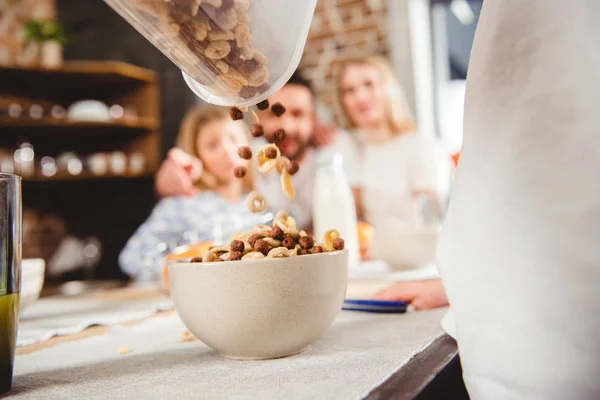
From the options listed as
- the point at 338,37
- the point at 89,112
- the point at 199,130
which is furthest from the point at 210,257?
the point at 89,112

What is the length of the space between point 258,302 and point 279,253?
0.05 m

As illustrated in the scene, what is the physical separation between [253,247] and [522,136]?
276 mm

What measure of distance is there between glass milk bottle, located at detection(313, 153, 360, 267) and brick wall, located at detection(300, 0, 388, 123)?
4.97 feet

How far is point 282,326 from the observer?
530 millimetres

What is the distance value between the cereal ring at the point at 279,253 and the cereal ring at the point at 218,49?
193 millimetres

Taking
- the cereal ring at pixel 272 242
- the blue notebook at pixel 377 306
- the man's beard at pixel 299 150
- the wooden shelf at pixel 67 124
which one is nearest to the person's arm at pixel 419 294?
the blue notebook at pixel 377 306

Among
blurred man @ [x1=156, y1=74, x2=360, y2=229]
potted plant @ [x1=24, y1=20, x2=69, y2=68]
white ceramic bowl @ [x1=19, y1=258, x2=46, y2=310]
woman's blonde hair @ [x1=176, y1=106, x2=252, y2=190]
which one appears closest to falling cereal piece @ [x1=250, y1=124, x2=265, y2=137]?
white ceramic bowl @ [x1=19, y1=258, x2=46, y2=310]

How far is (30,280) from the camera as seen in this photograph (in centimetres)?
88

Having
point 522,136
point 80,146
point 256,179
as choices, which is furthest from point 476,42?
point 80,146

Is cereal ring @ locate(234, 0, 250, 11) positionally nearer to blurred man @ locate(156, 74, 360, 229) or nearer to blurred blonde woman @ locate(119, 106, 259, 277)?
blurred man @ locate(156, 74, 360, 229)

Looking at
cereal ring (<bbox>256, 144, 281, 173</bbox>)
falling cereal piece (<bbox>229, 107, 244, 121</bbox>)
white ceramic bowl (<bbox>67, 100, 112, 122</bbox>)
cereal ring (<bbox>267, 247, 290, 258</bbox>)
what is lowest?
cereal ring (<bbox>267, 247, 290, 258</bbox>)

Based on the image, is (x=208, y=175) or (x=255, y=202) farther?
(x=208, y=175)

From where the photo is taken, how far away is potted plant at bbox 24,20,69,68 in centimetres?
319

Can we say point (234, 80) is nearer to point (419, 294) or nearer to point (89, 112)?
point (419, 294)
